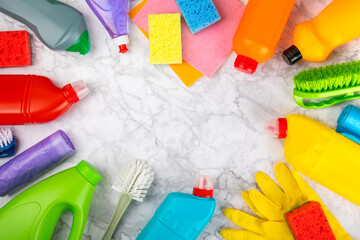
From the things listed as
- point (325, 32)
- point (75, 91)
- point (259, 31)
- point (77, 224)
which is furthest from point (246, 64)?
point (77, 224)

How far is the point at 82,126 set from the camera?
85cm

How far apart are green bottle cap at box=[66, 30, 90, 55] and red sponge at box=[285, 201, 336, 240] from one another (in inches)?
23.5

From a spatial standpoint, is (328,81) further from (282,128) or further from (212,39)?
(212,39)

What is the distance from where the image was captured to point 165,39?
2.69ft

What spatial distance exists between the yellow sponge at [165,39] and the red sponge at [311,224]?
1.41 ft

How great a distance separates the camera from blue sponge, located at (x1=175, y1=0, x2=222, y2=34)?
2.64 feet

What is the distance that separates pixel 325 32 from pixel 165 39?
355mm

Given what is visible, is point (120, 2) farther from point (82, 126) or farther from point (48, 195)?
point (48, 195)

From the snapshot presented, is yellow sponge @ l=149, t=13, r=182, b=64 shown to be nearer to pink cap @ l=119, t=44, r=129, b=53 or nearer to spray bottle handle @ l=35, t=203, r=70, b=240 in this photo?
pink cap @ l=119, t=44, r=129, b=53

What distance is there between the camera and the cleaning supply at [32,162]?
785 millimetres

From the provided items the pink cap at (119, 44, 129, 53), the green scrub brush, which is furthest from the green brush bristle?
the pink cap at (119, 44, 129, 53)

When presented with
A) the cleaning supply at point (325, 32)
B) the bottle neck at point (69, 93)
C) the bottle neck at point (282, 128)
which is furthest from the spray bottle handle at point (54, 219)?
the cleaning supply at point (325, 32)

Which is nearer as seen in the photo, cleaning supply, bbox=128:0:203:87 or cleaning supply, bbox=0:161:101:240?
cleaning supply, bbox=0:161:101:240

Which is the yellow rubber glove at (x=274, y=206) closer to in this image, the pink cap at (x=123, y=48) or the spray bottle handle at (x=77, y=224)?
the spray bottle handle at (x=77, y=224)
